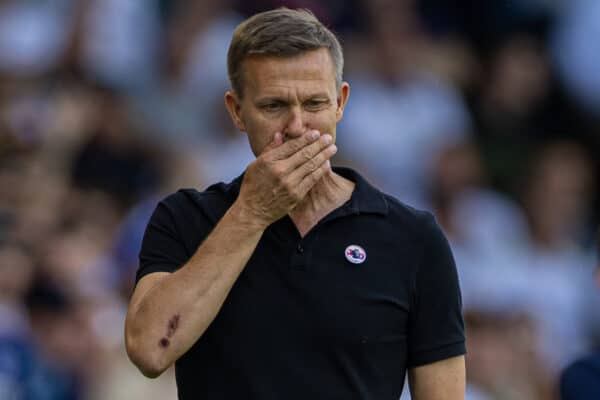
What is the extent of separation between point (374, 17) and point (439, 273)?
234 inches

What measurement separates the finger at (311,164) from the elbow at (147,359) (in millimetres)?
554

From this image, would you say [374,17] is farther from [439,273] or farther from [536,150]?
[439,273]

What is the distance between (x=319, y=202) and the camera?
346 centimetres

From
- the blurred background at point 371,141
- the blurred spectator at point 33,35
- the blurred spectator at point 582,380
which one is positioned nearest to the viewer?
the blurred spectator at point 582,380

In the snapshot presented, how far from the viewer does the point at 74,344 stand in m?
6.92

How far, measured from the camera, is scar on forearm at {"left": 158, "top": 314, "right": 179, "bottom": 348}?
315cm

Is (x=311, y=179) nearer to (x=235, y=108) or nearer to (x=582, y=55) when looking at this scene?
(x=235, y=108)

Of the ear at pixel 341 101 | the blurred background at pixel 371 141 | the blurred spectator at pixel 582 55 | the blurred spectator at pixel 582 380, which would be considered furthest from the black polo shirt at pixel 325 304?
the blurred spectator at pixel 582 55

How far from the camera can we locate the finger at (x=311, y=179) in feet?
10.6

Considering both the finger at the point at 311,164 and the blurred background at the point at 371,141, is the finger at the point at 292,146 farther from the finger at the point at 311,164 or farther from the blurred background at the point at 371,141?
the blurred background at the point at 371,141

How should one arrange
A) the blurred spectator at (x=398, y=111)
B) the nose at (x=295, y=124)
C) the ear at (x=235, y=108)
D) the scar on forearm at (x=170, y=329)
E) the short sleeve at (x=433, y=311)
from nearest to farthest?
1. the scar on forearm at (x=170, y=329)
2. the nose at (x=295, y=124)
3. the short sleeve at (x=433, y=311)
4. the ear at (x=235, y=108)
5. the blurred spectator at (x=398, y=111)

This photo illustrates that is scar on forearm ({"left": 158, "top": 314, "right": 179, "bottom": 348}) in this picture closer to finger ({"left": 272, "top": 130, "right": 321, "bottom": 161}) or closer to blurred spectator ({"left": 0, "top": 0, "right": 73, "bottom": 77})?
finger ({"left": 272, "top": 130, "right": 321, "bottom": 161})

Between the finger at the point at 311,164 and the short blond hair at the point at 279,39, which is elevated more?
the short blond hair at the point at 279,39

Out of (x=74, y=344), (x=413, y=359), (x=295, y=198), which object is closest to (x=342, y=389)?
(x=413, y=359)
